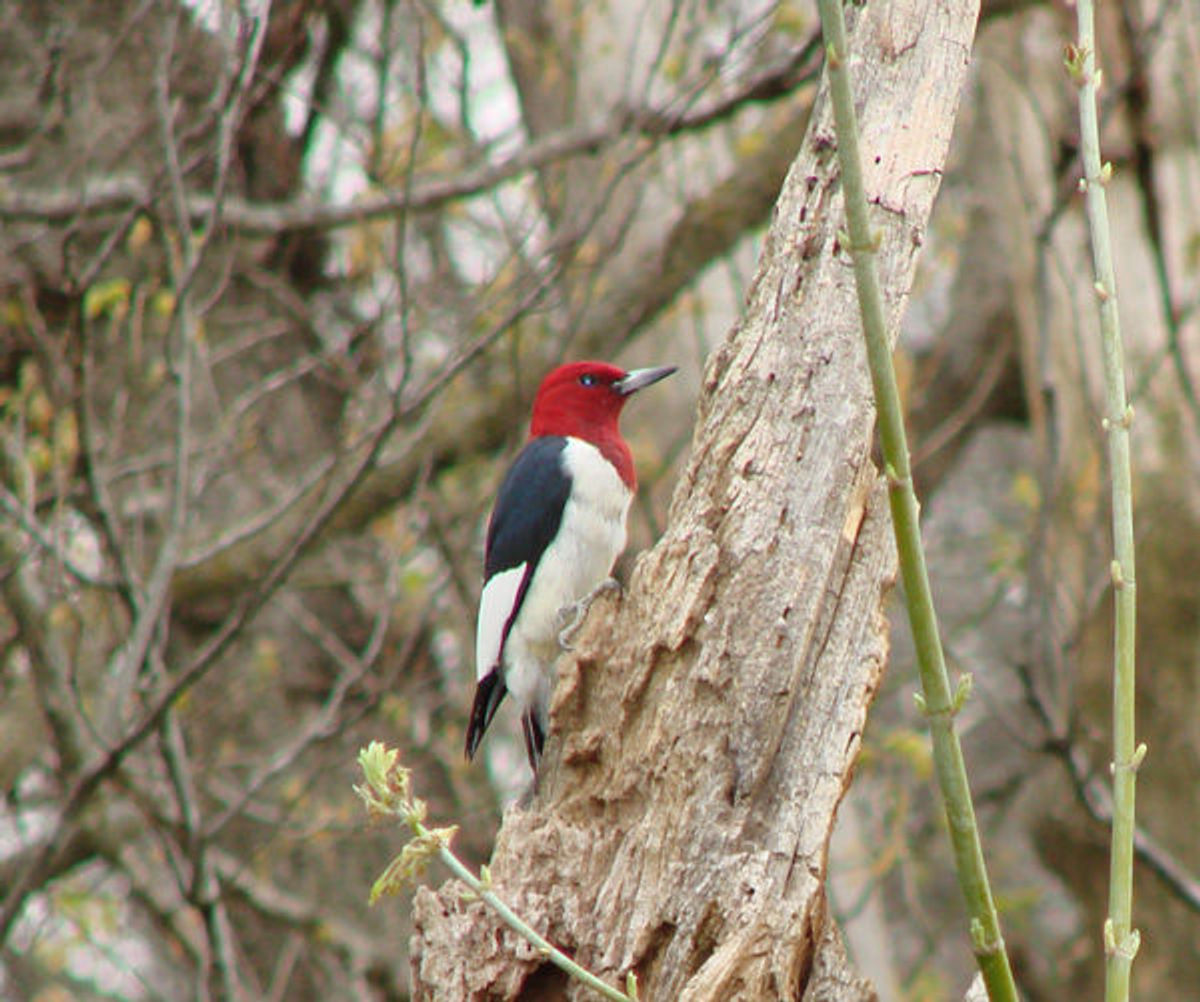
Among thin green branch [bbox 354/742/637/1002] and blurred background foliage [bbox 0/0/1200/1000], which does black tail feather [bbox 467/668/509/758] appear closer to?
blurred background foliage [bbox 0/0/1200/1000]

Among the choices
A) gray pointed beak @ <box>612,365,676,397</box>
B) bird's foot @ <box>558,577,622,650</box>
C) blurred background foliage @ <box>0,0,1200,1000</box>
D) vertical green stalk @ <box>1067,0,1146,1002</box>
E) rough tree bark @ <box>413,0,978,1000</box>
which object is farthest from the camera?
blurred background foliage @ <box>0,0,1200,1000</box>

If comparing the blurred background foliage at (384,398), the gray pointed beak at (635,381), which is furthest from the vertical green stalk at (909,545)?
the blurred background foliage at (384,398)

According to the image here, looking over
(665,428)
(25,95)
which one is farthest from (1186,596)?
(25,95)

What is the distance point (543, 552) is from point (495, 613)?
0.20 metres

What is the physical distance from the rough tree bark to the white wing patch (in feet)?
4.25

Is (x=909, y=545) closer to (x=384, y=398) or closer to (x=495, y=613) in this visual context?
(x=495, y=613)

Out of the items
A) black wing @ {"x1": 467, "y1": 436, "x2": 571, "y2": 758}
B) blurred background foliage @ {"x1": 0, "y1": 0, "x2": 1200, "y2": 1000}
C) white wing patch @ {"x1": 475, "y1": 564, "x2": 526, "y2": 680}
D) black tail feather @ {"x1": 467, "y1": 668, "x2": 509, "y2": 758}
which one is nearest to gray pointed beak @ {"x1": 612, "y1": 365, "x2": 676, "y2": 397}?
black wing @ {"x1": 467, "y1": 436, "x2": 571, "y2": 758}

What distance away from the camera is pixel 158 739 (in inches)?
175

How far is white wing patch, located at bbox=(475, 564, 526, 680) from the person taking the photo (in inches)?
157

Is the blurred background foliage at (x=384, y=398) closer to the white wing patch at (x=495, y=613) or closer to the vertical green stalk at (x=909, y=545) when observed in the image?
the white wing patch at (x=495, y=613)

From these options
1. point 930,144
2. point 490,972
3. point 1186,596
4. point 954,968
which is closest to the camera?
point 490,972

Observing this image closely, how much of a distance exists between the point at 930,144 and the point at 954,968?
7810 mm

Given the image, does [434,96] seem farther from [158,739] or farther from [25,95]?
[158,739]

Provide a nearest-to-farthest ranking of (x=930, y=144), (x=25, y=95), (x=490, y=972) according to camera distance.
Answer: (x=490, y=972) < (x=930, y=144) < (x=25, y=95)
